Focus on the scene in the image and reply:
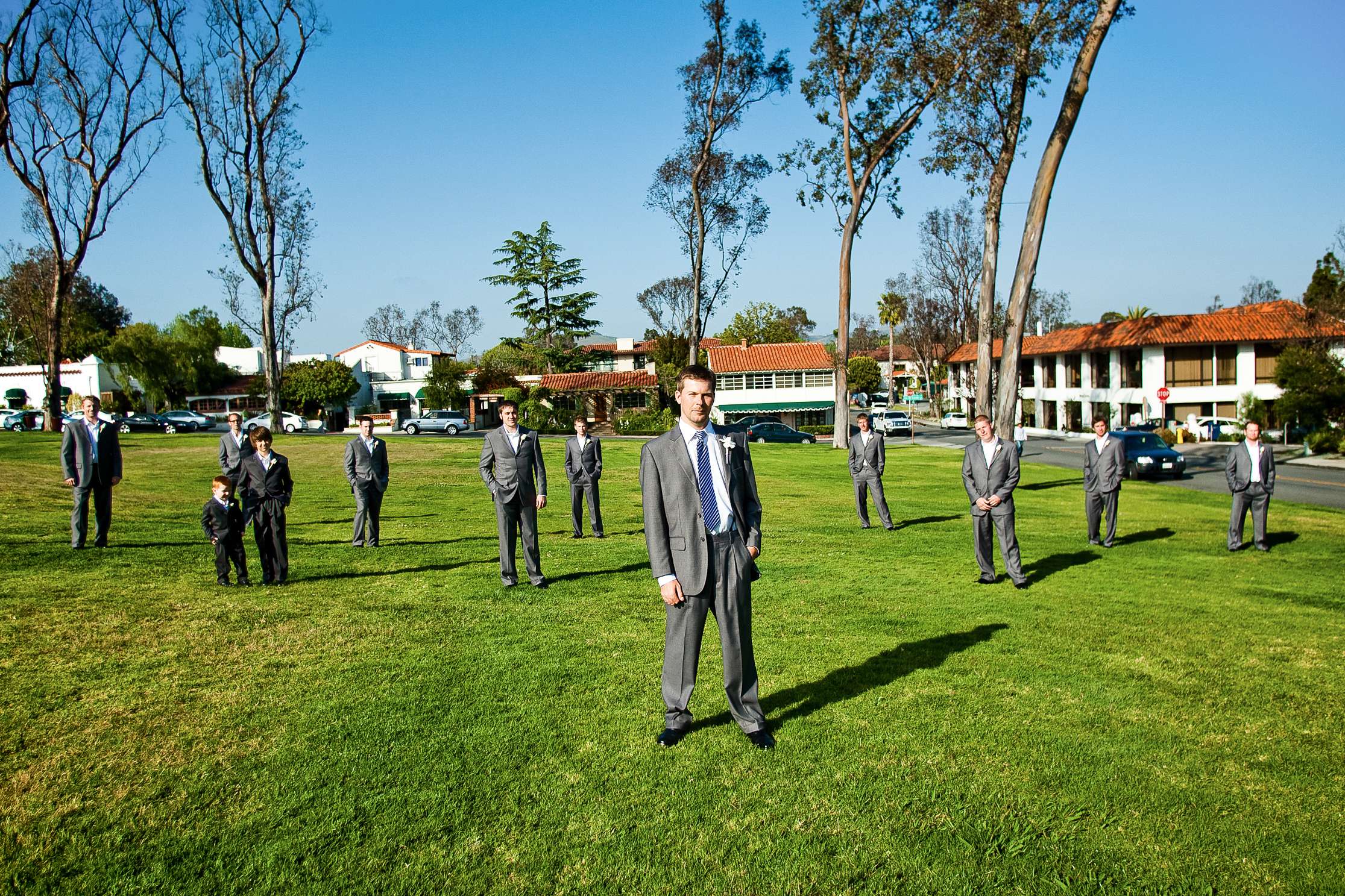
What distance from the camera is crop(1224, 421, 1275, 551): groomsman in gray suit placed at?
12.2 m

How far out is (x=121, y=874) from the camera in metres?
3.66

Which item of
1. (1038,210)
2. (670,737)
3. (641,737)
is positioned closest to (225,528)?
(641,737)

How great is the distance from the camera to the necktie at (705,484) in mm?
4824

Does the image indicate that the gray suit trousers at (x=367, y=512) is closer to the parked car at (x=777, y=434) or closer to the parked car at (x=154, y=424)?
the parked car at (x=777, y=434)

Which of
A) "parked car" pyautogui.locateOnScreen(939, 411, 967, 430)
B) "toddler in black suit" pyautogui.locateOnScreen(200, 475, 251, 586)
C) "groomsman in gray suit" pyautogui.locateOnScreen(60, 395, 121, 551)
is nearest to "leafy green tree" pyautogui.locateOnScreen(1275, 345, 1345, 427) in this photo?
"parked car" pyautogui.locateOnScreen(939, 411, 967, 430)

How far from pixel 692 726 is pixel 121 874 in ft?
9.65

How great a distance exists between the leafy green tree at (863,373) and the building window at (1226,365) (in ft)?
127

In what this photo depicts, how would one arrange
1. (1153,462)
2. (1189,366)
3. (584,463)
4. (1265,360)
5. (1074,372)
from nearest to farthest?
(584,463)
(1153,462)
(1265,360)
(1189,366)
(1074,372)

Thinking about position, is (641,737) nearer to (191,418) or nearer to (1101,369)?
(1101,369)

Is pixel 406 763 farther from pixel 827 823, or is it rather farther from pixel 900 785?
pixel 900 785

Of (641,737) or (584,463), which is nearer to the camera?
(641,737)

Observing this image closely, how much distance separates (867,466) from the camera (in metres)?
14.4

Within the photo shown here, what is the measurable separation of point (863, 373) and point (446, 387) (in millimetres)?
42349

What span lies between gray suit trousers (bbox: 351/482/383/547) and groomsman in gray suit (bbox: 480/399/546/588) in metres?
3.68
